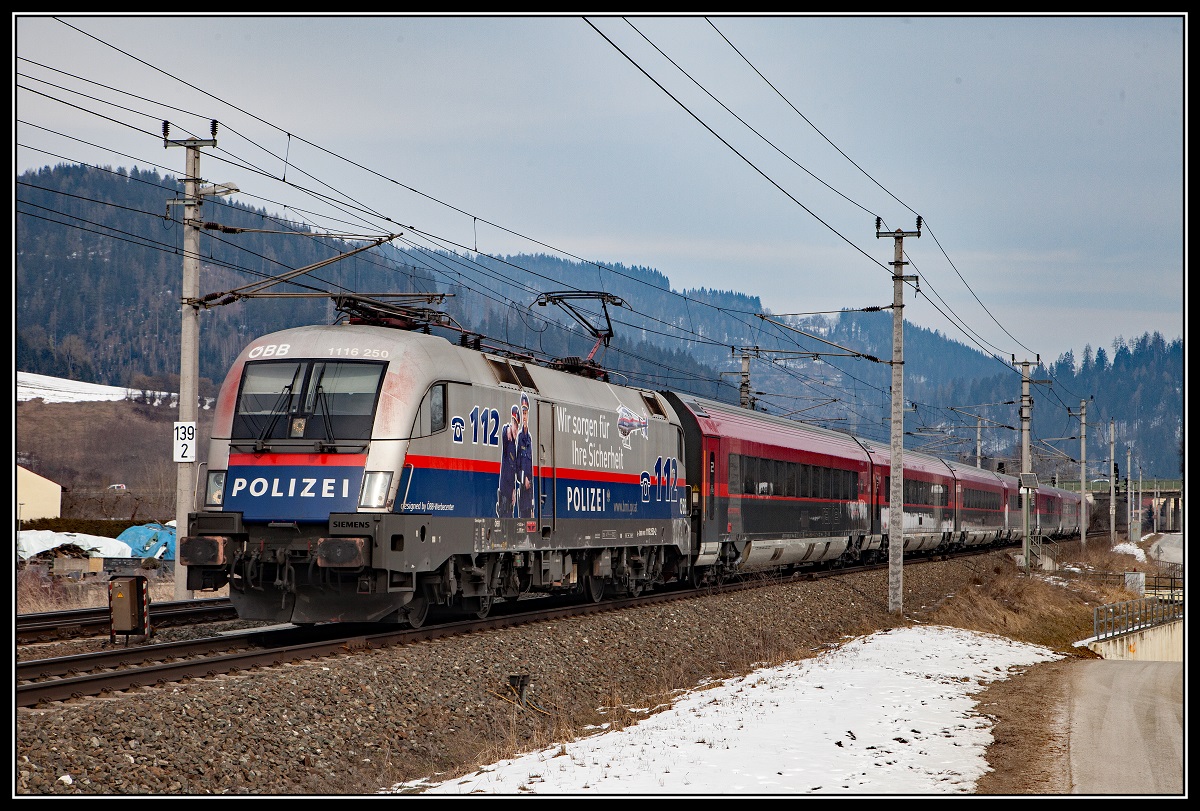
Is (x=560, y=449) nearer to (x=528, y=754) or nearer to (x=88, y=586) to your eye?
(x=528, y=754)

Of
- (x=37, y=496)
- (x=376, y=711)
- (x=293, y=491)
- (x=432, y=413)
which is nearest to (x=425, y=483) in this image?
(x=432, y=413)

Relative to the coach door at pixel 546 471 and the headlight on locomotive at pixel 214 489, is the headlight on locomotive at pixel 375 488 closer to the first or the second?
the headlight on locomotive at pixel 214 489

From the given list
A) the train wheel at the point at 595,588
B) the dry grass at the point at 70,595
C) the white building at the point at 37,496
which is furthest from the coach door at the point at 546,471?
the white building at the point at 37,496

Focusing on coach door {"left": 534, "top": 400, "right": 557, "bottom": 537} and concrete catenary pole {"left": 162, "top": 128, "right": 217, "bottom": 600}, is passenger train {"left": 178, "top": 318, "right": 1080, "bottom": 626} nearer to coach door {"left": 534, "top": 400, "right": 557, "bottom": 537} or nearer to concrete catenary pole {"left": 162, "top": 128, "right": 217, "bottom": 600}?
coach door {"left": 534, "top": 400, "right": 557, "bottom": 537}

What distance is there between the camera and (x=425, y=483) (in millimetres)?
15273

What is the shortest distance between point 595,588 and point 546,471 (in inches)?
162

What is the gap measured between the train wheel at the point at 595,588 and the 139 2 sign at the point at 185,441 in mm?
Answer: 7765

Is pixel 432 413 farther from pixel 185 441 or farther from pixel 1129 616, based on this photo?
pixel 1129 616

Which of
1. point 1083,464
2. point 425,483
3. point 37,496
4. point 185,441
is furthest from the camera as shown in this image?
point 37,496

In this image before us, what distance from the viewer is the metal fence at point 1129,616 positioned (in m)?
33.2

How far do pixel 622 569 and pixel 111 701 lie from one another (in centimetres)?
1328

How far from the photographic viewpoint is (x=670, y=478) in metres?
24.9

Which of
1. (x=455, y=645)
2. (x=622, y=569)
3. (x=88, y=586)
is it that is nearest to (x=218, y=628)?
(x=455, y=645)

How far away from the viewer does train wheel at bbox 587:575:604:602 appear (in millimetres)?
22203
